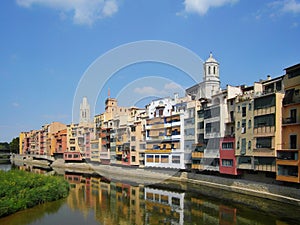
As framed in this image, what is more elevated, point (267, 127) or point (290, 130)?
point (267, 127)

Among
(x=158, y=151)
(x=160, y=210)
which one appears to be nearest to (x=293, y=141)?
(x=160, y=210)

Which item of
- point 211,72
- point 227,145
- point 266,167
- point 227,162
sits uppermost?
point 211,72

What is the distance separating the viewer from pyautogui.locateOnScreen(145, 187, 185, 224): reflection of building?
23.3 metres

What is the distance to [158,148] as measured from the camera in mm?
49062

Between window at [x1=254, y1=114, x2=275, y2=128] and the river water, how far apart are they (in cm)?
706

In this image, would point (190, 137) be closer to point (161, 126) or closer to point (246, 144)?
point (161, 126)

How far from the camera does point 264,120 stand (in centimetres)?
3014

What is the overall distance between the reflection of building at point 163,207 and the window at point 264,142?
30.5 ft

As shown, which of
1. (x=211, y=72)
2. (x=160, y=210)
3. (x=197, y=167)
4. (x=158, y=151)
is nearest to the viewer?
(x=160, y=210)

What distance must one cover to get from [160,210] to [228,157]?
12.0 m

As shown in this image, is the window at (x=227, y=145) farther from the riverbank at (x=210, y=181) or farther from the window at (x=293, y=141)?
the window at (x=293, y=141)

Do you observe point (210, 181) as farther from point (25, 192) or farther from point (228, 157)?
point (25, 192)

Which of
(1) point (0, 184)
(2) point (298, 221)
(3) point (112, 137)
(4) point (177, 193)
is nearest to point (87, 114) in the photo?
(3) point (112, 137)

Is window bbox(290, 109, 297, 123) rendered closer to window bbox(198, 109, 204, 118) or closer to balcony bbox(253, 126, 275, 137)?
balcony bbox(253, 126, 275, 137)
